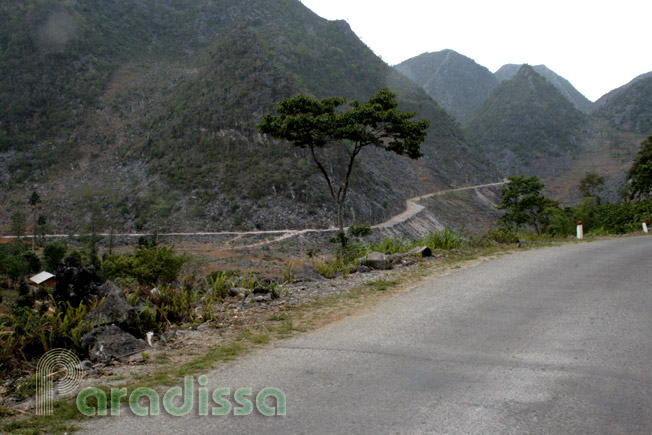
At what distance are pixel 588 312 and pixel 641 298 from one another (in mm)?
1421

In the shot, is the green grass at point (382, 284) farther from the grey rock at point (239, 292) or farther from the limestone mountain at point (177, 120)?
the limestone mountain at point (177, 120)

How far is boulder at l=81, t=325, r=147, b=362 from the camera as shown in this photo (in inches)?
213

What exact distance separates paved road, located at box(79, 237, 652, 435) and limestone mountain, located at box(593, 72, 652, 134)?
142 meters

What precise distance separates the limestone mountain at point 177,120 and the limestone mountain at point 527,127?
20.3 meters

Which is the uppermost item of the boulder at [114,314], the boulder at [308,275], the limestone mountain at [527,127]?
the limestone mountain at [527,127]

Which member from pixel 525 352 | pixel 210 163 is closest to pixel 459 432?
pixel 525 352

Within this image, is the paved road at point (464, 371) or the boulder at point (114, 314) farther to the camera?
the boulder at point (114, 314)

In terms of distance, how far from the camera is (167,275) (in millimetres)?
18688

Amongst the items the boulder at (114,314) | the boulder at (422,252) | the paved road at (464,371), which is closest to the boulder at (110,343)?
the boulder at (114,314)

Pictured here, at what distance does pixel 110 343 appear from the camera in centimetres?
557

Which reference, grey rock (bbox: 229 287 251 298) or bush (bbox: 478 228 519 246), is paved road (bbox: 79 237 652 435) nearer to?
grey rock (bbox: 229 287 251 298)

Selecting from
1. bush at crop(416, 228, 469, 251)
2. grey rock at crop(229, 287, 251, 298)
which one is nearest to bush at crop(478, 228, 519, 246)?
bush at crop(416, 228, 469, 251)

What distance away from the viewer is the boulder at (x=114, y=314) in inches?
238

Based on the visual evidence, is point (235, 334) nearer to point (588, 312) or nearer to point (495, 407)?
point (495, 407)
